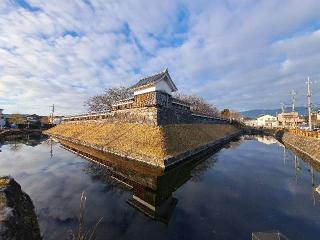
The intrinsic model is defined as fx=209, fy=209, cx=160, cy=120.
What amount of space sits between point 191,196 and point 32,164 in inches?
543

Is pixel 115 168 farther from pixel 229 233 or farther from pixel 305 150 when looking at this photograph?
pixel 305 150

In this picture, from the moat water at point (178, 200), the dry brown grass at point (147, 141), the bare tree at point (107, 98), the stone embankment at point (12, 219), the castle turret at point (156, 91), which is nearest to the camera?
the stone embankment at point (12, 219)

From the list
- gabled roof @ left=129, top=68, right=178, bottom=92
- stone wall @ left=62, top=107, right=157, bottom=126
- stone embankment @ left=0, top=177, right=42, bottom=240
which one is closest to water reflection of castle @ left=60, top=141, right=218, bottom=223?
stone embankment @ left=0, top=177, right=42, bottom=240

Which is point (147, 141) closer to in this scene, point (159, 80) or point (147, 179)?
point (147, 179)

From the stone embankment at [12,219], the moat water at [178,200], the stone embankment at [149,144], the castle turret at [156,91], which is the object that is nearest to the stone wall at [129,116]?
the stone embankment at [149,144]

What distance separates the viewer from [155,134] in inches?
752

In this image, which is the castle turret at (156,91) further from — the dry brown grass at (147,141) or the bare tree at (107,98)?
the bare tree at (107,98)

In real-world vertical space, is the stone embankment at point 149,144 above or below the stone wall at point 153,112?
below

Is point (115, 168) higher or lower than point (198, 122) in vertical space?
lower

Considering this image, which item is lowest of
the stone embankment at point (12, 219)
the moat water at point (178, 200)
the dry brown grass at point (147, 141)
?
the moat water at point (178, 200)

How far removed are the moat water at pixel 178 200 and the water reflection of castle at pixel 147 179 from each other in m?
0.05

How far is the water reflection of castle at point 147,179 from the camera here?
9000 millimetres

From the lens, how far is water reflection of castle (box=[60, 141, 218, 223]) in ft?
29.5

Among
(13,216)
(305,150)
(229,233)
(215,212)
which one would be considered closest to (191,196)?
(215,212)
